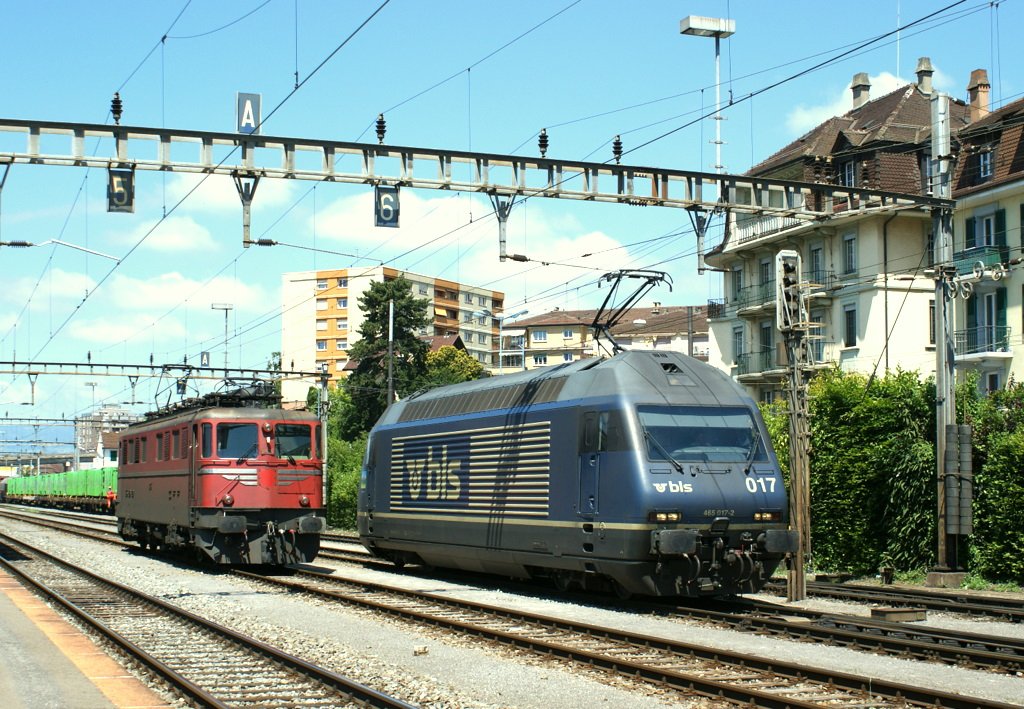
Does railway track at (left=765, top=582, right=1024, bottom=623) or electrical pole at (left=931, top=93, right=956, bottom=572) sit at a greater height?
electrical pole at (left=931, top=93, right=956, bottom=572)

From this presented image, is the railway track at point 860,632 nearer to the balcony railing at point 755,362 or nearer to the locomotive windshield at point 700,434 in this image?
the locomotive windshield at point 700,434

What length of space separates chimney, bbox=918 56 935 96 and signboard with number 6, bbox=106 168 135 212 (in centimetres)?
3743

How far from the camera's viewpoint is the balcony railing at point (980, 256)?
38188mm

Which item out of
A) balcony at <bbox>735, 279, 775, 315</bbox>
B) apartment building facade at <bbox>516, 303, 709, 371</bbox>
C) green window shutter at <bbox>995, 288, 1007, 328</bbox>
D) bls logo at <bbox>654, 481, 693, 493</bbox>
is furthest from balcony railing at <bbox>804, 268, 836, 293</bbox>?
apartment building facade at <bbox>516, 303, 709, 371</bbox>

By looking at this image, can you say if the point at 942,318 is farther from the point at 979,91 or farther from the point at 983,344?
the point at 979,91

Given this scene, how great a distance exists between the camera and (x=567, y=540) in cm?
1777

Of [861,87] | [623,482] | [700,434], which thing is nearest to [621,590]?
[623,482]

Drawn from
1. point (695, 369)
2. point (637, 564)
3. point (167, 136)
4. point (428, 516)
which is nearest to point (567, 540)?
point (637, 564)

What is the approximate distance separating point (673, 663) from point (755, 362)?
40375 mm

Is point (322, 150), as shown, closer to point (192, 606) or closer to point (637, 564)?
point (192, 606)

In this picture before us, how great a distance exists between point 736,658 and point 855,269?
3499 centimetres

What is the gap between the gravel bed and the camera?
11.1 m

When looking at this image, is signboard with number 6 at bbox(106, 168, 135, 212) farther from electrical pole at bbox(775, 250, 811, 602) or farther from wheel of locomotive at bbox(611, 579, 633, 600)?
electrical pole at bbox(775, 250, 811, 602)

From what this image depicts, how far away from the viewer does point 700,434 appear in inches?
674
